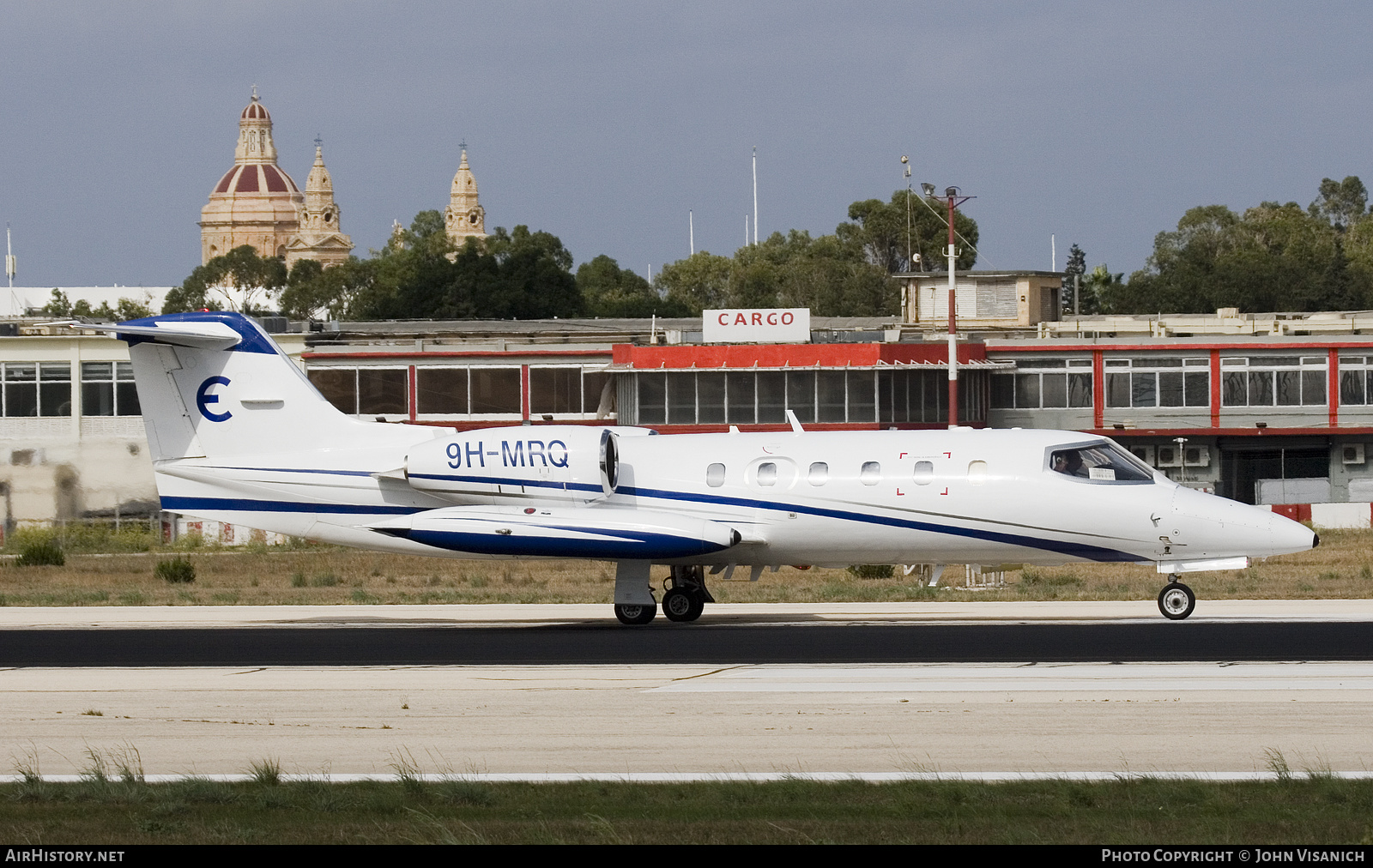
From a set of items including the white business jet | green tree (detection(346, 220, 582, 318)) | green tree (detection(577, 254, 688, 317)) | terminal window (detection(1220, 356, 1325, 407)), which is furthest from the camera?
green tree (detection(577, 254, 688, 317))

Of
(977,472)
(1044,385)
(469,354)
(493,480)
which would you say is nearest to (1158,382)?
(1044,385)

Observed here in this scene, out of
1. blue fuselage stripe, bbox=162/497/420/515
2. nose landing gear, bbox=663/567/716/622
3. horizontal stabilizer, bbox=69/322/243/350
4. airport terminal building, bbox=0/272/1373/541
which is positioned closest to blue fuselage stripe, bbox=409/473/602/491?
blue fuselage stripe, bbox=162/497/420/515

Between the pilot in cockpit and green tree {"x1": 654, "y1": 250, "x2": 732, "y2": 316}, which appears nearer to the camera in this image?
the pilot in cockpit

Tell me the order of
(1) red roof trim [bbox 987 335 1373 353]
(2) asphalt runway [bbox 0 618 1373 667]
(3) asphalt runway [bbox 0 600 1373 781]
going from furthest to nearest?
1. (1) red roof trim [bbox 987 335 1373 353]
2. (2) asphalt runway [bbox 0 618 1373 667]
3. (3) asphalt runway [bbox 0 600 1373 781]

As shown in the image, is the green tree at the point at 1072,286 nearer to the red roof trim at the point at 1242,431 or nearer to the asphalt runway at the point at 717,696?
the red roof trim at the point at 1242,431

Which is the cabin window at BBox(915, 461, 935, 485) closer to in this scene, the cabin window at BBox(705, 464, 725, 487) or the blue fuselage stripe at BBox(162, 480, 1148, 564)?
the blue fuselage stripe at BBox(162, 480, 1148, 564)

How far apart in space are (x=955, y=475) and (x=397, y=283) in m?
158

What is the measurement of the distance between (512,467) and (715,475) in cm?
314

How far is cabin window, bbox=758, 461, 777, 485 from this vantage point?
26344 millimetres

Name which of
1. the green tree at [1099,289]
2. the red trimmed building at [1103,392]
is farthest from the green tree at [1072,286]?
the red trimmed building at [1103,392]

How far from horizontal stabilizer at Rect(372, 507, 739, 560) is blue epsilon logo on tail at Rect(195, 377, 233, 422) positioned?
3759 millimetres

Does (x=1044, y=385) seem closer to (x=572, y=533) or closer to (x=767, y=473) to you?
(x=767, y=473)

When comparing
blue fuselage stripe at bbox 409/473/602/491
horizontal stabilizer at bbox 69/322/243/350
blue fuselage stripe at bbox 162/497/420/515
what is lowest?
blue fuselage stripe at bbox 162/497/420/515

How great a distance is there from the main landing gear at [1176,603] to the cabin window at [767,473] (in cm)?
598
